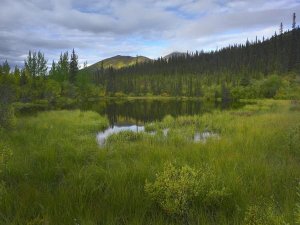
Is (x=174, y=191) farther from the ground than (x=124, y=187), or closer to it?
farther from the ground

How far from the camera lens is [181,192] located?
5805 mm

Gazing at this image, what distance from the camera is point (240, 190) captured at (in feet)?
23.2

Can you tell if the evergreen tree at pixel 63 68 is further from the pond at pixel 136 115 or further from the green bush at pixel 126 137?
the green bush at pixel 126 137

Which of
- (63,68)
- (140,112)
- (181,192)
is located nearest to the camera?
(181,192)

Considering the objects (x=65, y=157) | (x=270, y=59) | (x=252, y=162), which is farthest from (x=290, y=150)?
(x=270, y=59)

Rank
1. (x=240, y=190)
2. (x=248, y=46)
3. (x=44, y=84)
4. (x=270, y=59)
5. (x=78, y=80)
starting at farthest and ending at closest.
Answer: (x=248, y=46), (x=270, y=59), (x=78, y=80), (x=44, y=84), (x=240, y=190)

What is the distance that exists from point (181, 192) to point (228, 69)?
151m

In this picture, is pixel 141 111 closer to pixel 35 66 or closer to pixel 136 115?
pixel 136 115

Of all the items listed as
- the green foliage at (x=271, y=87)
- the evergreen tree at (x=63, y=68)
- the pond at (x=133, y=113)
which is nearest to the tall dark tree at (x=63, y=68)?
the evergreen tree at (x=63, y=68)

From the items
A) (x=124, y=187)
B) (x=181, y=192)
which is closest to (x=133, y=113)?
(x=124, y=187)

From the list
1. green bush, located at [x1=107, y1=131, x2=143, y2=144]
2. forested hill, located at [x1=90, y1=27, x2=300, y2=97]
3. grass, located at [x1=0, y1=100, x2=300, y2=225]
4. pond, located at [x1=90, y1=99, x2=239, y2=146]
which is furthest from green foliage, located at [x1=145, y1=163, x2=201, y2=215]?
forested hill, located at [x1=90, y1=27, x2=300, y2=97]

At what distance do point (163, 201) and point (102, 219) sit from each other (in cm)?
126

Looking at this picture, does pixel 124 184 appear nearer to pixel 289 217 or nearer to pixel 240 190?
pixel 240 190

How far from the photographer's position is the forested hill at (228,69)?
379ft
